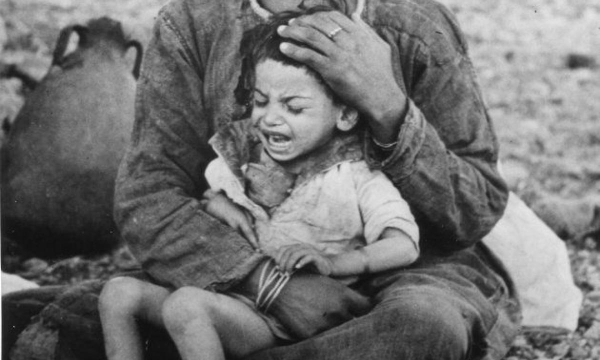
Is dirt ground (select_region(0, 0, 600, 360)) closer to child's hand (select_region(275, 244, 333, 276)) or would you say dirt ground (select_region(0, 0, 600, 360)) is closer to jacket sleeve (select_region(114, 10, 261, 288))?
child's hand (select_region(275, 244, 333, 276))

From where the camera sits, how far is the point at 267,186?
2787mm

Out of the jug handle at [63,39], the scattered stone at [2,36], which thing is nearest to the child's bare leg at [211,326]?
the jug handle at [63,39]

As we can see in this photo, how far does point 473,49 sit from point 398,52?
3.70m

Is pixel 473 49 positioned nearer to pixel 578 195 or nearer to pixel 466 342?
pixel 578 195


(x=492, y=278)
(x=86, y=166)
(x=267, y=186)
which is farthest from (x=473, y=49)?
(x=267, y=186)

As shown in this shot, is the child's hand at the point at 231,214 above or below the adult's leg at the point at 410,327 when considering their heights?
above

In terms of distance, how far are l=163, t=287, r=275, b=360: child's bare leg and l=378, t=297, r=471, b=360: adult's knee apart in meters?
0.30

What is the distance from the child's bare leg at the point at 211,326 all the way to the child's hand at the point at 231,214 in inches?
7.4

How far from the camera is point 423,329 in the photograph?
2.57 meters

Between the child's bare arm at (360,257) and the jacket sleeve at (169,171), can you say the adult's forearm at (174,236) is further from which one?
the child's bare arm at (360,257)

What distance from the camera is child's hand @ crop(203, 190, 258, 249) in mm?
2807

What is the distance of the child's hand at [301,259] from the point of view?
8.71 feet

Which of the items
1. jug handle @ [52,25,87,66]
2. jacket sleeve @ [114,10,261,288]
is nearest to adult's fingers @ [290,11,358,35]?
jacket sleeve @ [114,10,261,288]

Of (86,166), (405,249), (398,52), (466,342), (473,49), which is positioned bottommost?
(473,49)
